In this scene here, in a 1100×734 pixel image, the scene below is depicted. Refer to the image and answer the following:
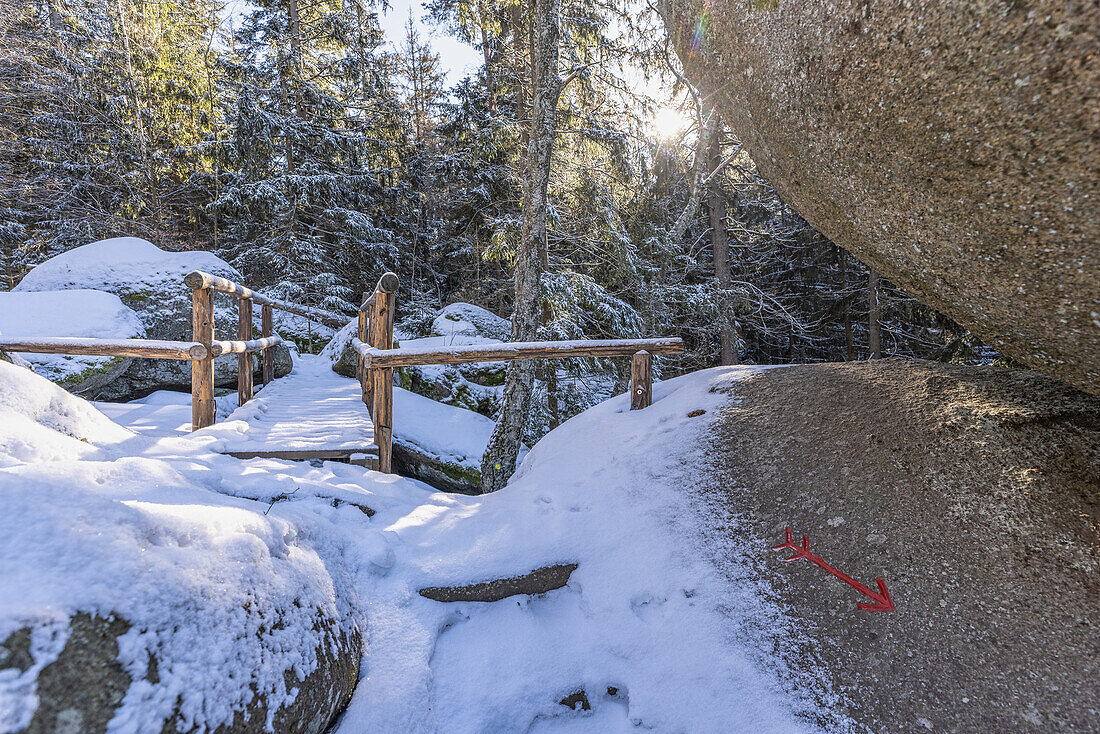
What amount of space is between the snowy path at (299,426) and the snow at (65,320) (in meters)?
2.23

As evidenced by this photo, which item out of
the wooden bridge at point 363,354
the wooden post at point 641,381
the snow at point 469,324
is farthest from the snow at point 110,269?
the wooden post at point 641,381

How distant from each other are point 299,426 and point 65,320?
15.9 feet

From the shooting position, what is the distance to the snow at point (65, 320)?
21.5 ft

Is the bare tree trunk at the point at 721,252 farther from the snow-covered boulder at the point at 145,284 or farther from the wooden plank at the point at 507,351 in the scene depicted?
the snow-covered boulder at the point at 145,284

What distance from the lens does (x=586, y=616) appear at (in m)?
2.44

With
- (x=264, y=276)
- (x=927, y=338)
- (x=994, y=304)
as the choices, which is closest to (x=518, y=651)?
(x=994, y=304)

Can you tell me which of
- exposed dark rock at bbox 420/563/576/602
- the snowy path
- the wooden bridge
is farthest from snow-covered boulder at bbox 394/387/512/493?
exposed dark rock at bbox 420/563/576/602

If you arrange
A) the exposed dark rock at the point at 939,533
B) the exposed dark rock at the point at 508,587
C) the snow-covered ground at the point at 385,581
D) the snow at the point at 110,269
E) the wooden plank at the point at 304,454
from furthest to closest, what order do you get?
the snow at the point at 110,269 < the wooden plank at the point at 304,454 < the exposed dark rock at the point at 508,587 < the exposed dark rock at the point at 939,533 < the snow-covered ground at the point at 385,581

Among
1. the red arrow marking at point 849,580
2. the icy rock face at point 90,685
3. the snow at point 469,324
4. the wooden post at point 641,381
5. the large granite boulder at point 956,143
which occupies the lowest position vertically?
the red arrow marking at point 849,580

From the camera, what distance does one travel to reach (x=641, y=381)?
15.5 ft

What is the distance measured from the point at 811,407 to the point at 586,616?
2.40 m

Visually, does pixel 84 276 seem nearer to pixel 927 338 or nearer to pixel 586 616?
pixel 586 616

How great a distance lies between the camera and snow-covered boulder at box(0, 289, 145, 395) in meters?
6.54

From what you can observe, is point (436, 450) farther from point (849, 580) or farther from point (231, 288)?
point (849, 580)
